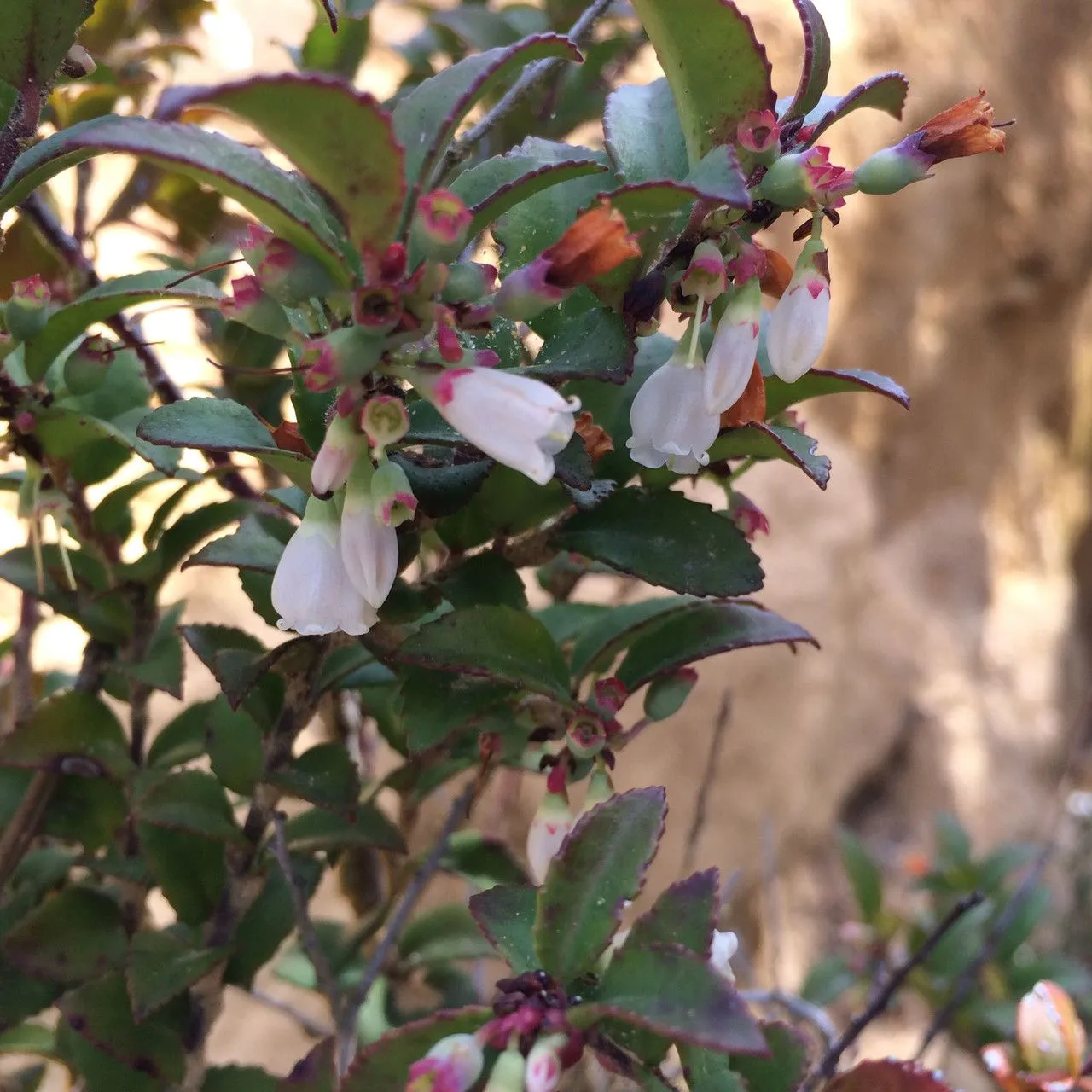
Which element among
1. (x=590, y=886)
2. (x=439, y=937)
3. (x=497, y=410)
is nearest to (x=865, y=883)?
(x=439, y=937)

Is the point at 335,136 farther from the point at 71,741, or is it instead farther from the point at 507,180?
the point at 71,741

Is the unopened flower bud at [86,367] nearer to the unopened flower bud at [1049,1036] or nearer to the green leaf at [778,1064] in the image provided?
the green leaf at [778,1064]

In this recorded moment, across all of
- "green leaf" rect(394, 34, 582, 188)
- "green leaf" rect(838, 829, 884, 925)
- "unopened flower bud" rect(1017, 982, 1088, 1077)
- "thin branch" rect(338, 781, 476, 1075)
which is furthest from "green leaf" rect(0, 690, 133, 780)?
"green leaf" rect(838, 829, 884, 925)

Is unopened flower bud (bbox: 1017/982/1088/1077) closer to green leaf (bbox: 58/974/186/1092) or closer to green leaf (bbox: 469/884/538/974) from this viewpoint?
green leaf (bbox: 469/884/538/974)

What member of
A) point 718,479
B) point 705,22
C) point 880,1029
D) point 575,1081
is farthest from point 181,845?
point 880,1029

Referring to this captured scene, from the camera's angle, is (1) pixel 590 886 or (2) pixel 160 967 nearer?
(1) pixel 590 886

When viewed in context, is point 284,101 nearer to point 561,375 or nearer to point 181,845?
point 561,375
